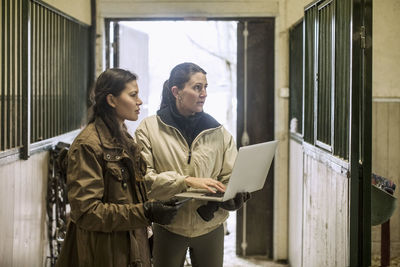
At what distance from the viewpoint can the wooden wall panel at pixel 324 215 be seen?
2447 millimetres

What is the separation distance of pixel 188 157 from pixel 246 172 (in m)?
0.32

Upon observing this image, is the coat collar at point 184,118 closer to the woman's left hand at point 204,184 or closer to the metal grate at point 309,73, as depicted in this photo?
the woman's left hand at point 204,184

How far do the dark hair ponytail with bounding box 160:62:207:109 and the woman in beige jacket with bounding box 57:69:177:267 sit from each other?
1.28 feet

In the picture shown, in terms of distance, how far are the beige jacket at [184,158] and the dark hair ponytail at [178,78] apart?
4.5 inches

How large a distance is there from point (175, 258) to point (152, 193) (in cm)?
32

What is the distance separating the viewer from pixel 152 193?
214cm

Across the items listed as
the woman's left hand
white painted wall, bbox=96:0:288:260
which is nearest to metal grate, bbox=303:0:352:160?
the woman's left hand

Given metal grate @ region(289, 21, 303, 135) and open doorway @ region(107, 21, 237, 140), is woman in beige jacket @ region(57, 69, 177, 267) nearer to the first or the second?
metal grate @ region(289, 21, 303, 135)

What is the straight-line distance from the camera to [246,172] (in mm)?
2006

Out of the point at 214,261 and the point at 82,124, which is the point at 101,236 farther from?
the point at 82,124

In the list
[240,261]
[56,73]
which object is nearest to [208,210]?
[56,73]

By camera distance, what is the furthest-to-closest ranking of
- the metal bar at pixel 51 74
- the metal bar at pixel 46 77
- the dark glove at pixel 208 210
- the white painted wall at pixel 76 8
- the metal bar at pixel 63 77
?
the white painted wall at pixel 76 8
the metal bar at pixel 63 77
the metal bar at pixel 51 74
the metal bar at pixel 46 77
the dark glove at pixel 208 210

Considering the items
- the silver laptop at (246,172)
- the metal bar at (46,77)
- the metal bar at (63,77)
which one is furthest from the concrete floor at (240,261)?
the silver laptop at (246,172)

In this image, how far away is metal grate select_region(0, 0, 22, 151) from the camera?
2580 millimetres
